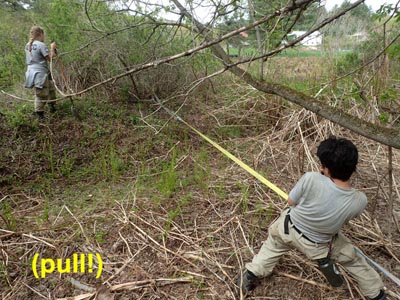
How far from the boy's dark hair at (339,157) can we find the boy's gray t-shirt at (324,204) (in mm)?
74

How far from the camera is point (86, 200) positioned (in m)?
3.00

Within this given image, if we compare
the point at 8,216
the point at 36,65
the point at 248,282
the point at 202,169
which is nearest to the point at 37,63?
the point at 36,65

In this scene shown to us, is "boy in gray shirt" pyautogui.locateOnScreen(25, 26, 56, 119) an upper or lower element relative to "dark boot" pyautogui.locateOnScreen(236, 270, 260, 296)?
upper

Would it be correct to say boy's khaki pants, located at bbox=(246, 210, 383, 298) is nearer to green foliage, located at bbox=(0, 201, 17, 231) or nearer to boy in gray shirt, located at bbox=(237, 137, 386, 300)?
boy in gray shirt, located at bbox=(237, 137, 386, 300)

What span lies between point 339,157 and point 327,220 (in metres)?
0.37

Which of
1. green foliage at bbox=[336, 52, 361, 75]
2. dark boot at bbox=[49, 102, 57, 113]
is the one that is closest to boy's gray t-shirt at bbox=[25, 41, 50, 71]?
dark boot at bbox=[49, 102, 57, 113]

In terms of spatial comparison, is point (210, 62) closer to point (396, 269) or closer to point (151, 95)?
point (151, 95)

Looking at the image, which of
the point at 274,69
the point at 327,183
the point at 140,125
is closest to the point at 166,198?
the point at 327,183

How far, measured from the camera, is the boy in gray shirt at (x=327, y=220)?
64.2 inches

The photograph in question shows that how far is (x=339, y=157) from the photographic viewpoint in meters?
1.58

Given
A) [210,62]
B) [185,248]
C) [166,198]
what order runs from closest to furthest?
[185,248] → [166,198] → [210,62]

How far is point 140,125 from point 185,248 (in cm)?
259

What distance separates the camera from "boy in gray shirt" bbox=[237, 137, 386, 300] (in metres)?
1.63

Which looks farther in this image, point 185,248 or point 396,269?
point 185,248
